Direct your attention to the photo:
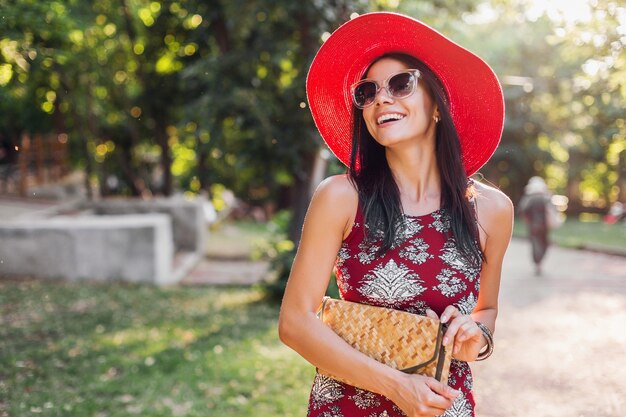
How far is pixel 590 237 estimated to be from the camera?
23.2m

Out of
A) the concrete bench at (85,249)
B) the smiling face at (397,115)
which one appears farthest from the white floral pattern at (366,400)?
the concrete bench at (85,249)

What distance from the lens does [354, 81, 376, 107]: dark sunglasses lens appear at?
2.24 meters

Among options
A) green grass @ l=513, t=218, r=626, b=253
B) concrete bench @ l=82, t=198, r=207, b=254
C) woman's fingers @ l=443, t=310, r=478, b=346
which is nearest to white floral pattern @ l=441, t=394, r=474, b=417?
woman's fingers @ l=443, t=310, r=478, b=346

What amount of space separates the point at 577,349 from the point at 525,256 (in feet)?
34.8

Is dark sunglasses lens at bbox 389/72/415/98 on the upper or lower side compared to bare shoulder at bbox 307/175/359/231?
upper

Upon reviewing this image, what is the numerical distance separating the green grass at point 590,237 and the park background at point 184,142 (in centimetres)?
26

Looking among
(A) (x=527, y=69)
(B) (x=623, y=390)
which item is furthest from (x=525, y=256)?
(A) (x=527, y=69)

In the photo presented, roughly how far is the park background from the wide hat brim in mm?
916

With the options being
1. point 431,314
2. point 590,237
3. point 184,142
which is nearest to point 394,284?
point 431,314

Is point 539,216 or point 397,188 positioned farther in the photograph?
point 539,216

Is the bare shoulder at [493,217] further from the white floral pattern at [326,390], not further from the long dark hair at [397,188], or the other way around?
the white floral pattern at [326,390]

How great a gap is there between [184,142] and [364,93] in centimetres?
1223

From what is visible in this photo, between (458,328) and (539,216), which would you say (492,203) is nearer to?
(458,328)

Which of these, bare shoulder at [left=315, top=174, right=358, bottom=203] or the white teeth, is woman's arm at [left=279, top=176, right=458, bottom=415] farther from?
the white teeth
